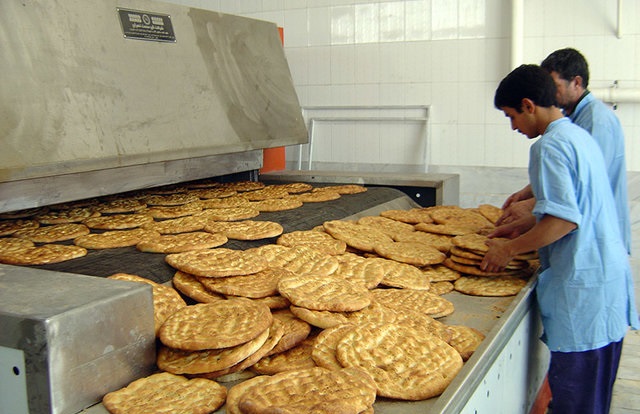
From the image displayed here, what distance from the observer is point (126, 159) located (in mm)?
2959

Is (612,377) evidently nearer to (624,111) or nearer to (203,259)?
(203,259)

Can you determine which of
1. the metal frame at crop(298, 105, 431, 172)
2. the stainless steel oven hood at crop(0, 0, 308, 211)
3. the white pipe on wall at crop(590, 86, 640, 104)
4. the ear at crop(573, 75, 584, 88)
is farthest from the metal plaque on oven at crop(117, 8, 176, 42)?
the white pipe on wall at crop(590, 86, 640, 104)

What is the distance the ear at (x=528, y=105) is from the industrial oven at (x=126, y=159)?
74 centimetres

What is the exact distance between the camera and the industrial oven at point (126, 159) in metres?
1.58

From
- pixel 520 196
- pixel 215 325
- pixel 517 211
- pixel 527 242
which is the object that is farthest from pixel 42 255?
pixel 520 196

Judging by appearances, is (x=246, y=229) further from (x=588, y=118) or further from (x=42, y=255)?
(x=588, y=118)

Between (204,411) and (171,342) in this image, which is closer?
(204,411)

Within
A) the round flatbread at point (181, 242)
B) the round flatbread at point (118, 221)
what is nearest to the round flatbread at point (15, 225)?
the round flatbread at point (118, 221)

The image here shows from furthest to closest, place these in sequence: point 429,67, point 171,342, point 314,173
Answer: point 429,67 → point 314,173 → point 171,342

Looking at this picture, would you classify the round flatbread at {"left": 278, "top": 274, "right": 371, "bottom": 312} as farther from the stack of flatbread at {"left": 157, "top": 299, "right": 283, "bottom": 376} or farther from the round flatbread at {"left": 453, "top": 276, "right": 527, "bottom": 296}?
the round flatbread at {"left": 453, "top": 276, "right": 527, "bottom": 296}

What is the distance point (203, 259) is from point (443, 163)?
4099mm

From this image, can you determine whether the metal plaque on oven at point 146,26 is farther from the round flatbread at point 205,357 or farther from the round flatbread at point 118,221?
the round flatbread at point 205,357

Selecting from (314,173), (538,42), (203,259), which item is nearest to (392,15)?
(538,42)

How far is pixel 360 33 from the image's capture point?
639 cm
